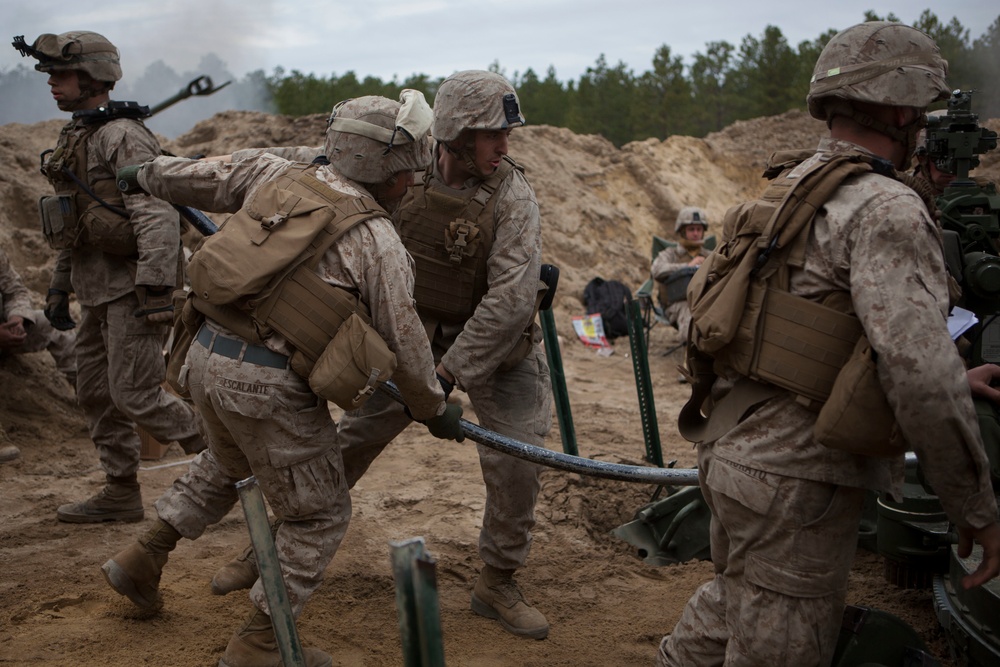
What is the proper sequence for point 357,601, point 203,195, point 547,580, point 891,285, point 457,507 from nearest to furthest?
point 891,285 < point 203,195 < point 357,601 < point 547,580 < point 457,507

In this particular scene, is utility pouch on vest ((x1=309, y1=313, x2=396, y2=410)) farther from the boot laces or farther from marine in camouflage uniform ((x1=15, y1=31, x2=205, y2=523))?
marine in camouflage uniform ((x1=15, y1=31, x2=205, y2=523))

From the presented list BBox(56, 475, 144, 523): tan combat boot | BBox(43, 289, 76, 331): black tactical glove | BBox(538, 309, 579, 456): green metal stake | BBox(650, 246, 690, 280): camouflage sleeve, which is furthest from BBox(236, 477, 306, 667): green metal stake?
BBox(650, 246, 690, 280): camouflage sleeve

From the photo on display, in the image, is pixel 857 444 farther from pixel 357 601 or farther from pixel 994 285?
pixel 357 601

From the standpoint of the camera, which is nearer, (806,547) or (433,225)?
(806,547)

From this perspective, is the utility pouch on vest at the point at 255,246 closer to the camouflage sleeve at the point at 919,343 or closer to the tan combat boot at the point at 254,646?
the tan combat boot at the point at 254,646

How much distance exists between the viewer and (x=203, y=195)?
12.0ft

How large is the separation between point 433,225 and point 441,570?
1850 mm

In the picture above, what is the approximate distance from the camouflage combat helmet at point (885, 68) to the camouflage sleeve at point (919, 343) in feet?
0.98

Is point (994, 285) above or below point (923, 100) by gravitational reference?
below

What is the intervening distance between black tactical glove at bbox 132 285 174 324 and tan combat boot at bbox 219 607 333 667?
6.71 feet

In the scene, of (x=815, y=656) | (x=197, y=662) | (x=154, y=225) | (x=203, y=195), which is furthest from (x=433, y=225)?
(x=815, y=656)

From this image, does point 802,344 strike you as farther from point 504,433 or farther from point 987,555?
point 504,433

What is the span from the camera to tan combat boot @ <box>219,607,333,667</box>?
341 centimetres

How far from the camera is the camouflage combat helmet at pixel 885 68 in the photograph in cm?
258
